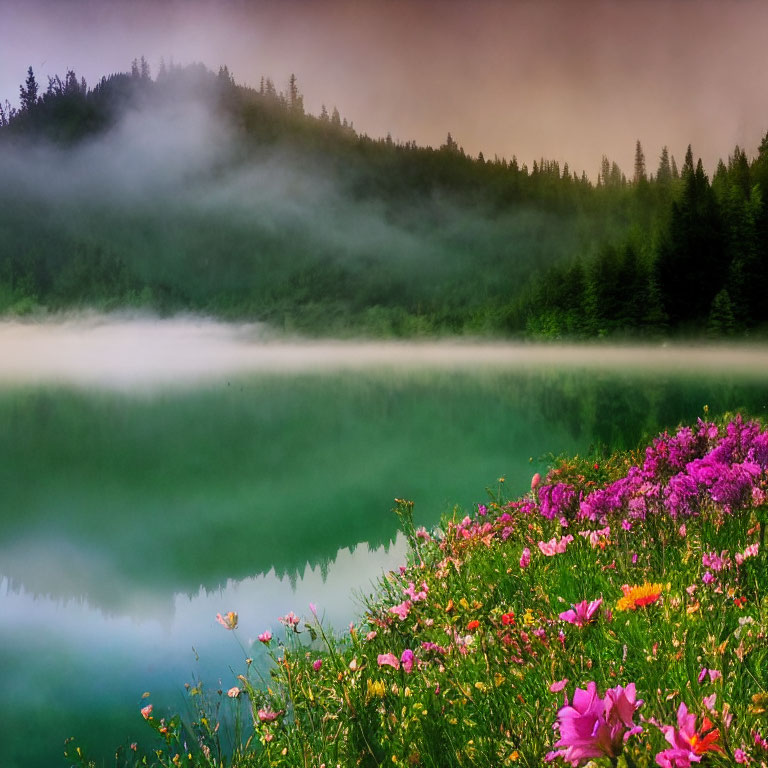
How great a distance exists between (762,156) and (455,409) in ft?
210

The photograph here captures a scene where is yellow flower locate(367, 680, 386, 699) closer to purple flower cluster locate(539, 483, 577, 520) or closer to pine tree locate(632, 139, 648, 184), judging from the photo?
purple flower cluster locate(539, 483, 577, 520)

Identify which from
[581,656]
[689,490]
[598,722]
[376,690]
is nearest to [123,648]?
[376,690]

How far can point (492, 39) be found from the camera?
1744 cm

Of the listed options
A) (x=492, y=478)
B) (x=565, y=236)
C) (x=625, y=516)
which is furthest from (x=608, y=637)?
(x=565, y=236)

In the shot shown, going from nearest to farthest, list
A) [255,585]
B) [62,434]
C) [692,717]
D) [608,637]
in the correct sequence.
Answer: [692,717]
[608,637]
[255,585]
[62,434]

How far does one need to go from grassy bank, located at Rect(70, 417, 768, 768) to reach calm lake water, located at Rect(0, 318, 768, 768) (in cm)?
188

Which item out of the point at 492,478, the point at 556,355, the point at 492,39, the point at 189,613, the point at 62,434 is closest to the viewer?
the point at 189,613

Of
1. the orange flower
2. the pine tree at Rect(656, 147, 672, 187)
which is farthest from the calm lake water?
the pine tree at Rect(656, 147, 672, 187)

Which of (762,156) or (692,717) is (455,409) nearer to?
(692,717)

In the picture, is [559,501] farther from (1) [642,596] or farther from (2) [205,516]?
(2) [205,516]

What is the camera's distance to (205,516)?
15297 mm

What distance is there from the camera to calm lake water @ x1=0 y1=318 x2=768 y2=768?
6.14 m

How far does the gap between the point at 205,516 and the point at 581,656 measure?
14.5m

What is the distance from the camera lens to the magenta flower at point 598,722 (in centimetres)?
92
